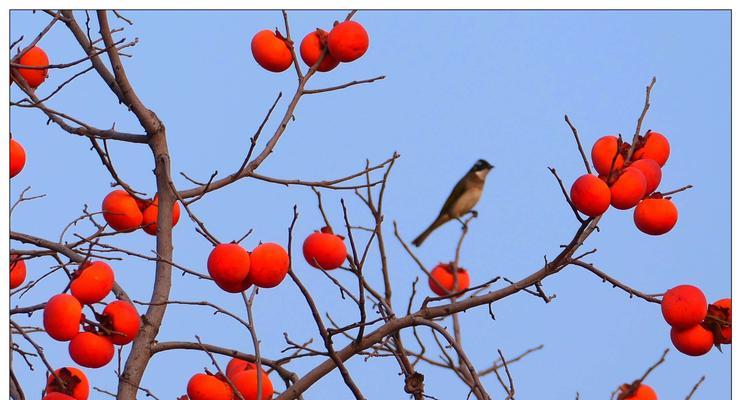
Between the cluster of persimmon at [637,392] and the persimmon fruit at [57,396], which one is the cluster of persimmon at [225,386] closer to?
the persimmon fruit at [57,396]

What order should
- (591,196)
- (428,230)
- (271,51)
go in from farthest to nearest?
(428,230) < (271,51) < (591,196)

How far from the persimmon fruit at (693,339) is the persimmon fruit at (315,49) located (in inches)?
68.7

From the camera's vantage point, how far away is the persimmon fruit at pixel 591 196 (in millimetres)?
3279

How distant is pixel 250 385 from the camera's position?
3787 mm

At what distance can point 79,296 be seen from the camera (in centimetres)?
344

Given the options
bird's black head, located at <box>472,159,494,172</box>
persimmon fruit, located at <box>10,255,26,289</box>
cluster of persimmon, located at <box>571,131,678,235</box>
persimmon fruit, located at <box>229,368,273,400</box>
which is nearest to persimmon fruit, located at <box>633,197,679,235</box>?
cluster of persimmon, located at <box>571,131,678,235</box>

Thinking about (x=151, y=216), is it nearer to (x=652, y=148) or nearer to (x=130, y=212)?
(x=130, y=212)

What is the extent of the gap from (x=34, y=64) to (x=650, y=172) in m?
2.35

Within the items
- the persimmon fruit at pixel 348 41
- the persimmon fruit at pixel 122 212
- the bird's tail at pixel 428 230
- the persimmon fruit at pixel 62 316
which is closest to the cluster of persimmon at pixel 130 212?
the persimmon fruit at pixel 122 212

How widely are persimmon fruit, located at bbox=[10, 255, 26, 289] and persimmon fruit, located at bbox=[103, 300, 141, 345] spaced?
0.39 m

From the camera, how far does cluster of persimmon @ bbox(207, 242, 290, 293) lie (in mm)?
3457

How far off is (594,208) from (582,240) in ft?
0.64

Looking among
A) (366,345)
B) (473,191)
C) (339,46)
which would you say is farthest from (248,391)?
(473,191)

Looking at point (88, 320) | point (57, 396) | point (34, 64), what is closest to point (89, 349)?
point (88, 320)
